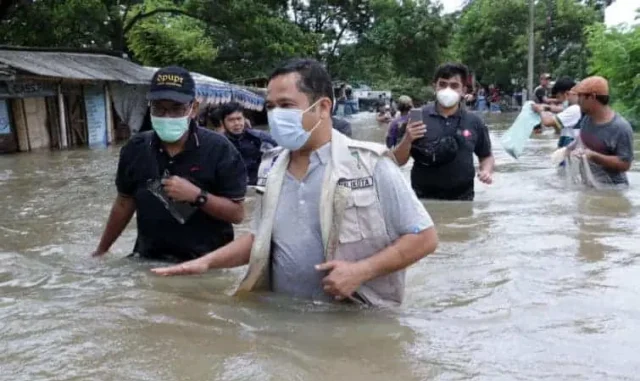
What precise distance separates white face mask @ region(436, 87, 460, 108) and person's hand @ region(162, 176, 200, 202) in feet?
9.87

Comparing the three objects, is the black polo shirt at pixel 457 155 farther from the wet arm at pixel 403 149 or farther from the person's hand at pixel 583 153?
the person's hand at pixel 583 153

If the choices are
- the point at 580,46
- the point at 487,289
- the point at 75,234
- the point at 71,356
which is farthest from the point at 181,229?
the point at 580,46

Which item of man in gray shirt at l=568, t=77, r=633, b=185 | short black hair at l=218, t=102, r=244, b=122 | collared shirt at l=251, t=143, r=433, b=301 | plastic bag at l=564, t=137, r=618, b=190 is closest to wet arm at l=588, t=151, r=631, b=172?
man in gray shirt at l=568, t=77, r=633, b=185

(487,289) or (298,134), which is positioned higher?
(298,134)

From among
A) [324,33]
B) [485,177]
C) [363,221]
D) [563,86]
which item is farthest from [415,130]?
[324,33]

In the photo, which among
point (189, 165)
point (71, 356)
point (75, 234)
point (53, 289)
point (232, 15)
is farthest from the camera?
point (232, 15)

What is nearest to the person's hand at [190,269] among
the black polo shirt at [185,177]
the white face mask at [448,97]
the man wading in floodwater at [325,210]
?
the man wading in floodwater at [325,210]

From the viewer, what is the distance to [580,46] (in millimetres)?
45938

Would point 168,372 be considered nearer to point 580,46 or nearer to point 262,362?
point 262,362

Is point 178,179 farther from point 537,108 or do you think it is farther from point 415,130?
point 537,108

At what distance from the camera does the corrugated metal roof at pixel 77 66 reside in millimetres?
19406

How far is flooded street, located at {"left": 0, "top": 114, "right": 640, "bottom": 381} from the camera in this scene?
329 cm

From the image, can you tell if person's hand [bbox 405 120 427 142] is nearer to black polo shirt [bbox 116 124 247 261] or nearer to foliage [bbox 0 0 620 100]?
black polo shirt [bbox 116 124 247 261]

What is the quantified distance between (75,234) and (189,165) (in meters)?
3.83
